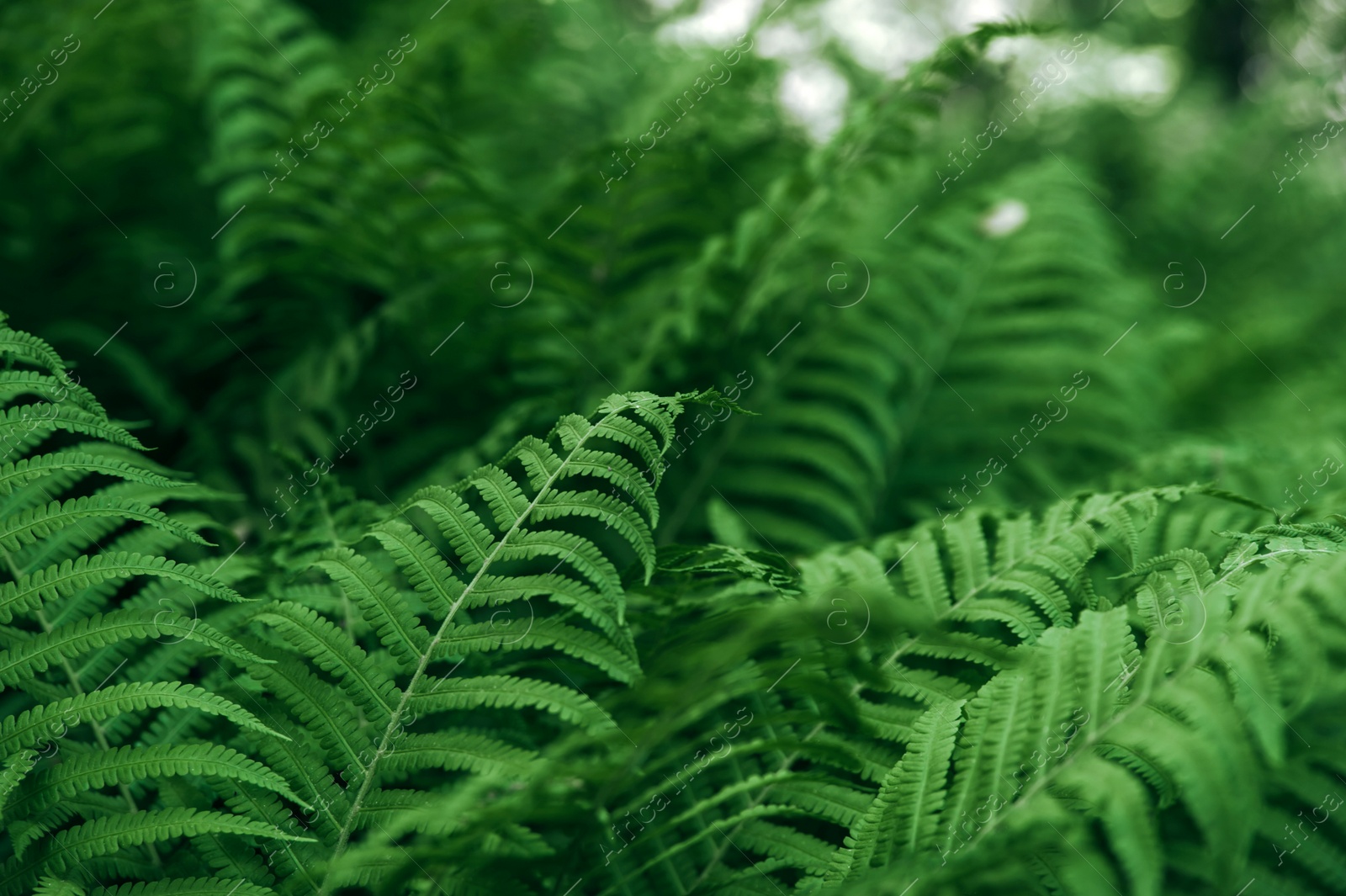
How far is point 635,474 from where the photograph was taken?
822mm

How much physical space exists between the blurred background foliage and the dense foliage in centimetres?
1

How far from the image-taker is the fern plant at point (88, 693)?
737 millimetres

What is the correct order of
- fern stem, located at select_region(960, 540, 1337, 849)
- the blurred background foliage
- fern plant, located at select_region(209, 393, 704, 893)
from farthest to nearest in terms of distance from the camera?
the blurred background foliage → fern plant, located at select_region(209, 393, 704, 893) → fern stem, located at select_region(960, 540, 1337, 849)

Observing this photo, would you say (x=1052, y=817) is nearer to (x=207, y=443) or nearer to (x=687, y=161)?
(x=687, y=161)

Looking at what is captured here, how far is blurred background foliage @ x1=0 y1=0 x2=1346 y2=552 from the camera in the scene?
57.6 inches

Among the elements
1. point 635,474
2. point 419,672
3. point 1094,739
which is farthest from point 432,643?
point 1094,739

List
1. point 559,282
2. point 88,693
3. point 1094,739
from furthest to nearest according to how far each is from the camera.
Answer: point 559,282
point 88,693
point 1094,739

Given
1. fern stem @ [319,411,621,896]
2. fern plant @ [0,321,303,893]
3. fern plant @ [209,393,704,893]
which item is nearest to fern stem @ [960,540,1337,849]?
fern plant @ [209,393,704,893]

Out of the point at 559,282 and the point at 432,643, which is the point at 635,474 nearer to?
the point at 432,643

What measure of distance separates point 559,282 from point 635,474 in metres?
0.74

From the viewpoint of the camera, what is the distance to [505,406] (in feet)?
5.10

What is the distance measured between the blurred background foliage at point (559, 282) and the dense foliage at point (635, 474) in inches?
→ 0.5

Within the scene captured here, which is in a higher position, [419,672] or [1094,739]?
[419,672]

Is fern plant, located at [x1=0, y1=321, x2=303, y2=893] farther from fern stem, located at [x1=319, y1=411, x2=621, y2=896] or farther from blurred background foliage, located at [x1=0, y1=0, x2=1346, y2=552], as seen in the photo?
blurred background foliage, located at [x1=0, y1=0, x2=1346, y2=552]
